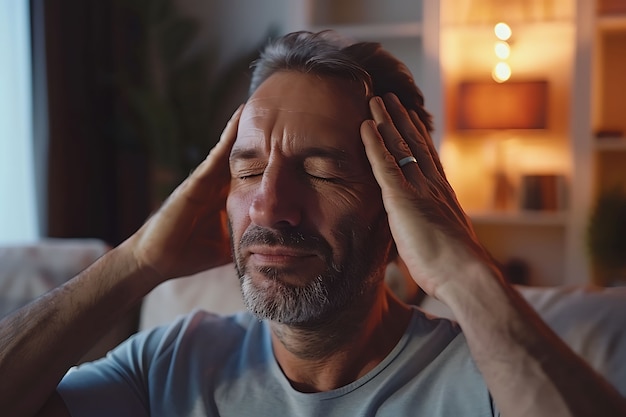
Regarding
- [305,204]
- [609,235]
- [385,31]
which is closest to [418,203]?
[305,204]

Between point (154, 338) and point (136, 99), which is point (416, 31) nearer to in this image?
point (136, 99)

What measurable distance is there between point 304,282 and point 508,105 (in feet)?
7.99

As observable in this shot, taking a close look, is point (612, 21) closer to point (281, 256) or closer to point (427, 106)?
point (427, 106)

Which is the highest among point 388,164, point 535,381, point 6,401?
point 388,164

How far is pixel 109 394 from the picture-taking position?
1282mm

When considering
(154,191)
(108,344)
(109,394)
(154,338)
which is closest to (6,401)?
(109,394)

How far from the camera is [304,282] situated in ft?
3.81

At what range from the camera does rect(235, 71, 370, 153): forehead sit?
3.97ft

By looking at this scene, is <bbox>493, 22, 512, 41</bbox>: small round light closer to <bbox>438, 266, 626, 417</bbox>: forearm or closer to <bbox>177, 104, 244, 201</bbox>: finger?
<bbox>177, 104, 244, 201</bbox>: finger

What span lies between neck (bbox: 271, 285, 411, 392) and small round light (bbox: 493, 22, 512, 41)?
245 cm

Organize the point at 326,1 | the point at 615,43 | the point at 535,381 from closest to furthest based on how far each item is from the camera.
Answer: the point at 535,381 → the point at 615,43 → the point at 326,1

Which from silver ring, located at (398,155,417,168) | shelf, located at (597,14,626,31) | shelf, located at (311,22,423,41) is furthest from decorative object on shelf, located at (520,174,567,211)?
silver ring, located at (398,155,417,168)

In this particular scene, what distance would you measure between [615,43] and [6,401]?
3.14 meters

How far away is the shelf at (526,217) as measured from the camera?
332 cm
